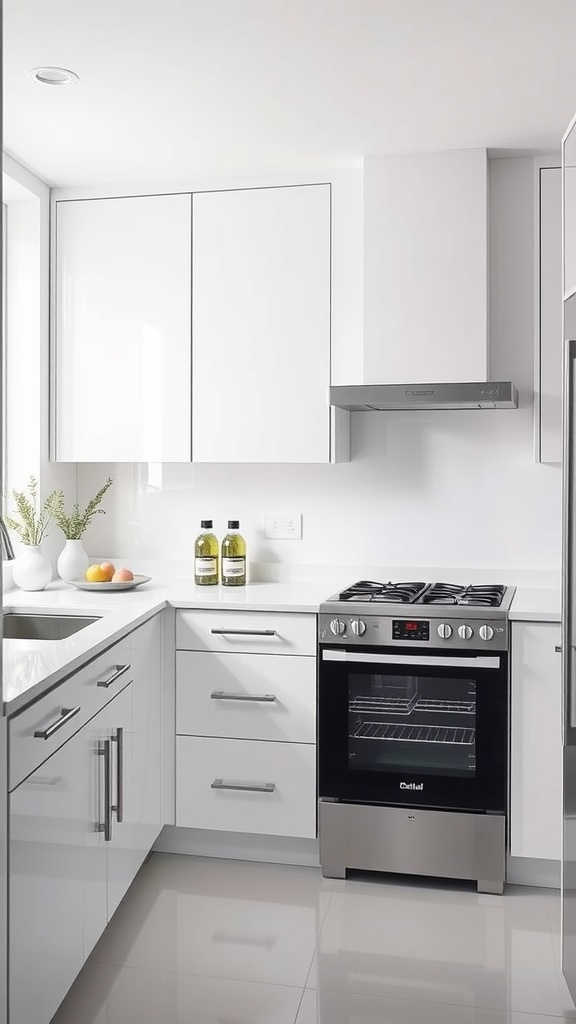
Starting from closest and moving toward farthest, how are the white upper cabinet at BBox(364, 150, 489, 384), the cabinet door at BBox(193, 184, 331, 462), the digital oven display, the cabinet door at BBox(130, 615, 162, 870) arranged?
the cabinet door at BBox(130, 615, 162, 870)
the digital oven display
the white upper cabinet at BBox(364, 150, 489, 384)
the cabinet door at BBox(193, 184, 331, 462)

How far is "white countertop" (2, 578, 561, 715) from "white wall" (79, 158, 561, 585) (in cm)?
20

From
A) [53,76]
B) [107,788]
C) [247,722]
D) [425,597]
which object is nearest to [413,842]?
[247,722]

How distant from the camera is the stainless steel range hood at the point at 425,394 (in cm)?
296

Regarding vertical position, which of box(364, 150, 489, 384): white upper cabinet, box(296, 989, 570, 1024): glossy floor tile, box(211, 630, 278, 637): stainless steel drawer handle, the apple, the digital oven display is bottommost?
box(296, 989, 570, 1024): glossy floor tile

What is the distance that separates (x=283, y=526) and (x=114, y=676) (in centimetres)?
125

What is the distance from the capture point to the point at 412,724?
295 cm

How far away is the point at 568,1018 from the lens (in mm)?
2248

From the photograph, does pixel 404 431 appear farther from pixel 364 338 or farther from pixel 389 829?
pixel 389 829

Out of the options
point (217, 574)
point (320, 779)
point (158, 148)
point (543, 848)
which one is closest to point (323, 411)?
point (217, 574)

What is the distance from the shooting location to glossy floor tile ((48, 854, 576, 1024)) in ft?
7.52

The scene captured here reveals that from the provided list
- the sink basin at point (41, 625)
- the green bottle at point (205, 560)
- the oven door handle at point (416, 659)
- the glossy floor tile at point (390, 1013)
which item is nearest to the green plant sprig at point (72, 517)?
the green bottle at point (205, 560)

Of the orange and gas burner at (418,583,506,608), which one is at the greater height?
the orange

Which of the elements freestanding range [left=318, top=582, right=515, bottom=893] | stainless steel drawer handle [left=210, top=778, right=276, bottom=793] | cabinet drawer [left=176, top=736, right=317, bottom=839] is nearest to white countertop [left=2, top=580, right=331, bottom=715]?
freestanding range [left=318, top=582, right=515, bottom=893]

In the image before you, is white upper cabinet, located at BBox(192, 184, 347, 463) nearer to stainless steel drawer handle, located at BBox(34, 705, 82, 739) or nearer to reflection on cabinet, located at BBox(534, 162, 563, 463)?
reflection on cabinet, located at BBox(534, 162, 563, 463)
